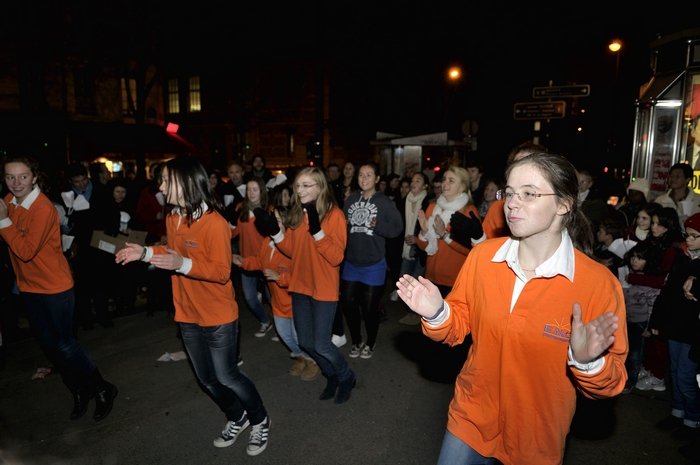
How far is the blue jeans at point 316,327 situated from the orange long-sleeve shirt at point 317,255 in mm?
76

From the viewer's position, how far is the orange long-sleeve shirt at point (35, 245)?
3.81 meters

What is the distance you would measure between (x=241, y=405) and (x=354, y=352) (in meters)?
1.92

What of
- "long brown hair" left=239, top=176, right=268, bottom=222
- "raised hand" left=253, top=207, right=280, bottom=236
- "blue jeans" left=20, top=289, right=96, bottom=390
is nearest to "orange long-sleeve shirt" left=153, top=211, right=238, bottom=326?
"raised hand" left=253, top=207, right=280, bottom=236

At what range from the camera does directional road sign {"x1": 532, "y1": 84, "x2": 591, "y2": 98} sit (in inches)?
498

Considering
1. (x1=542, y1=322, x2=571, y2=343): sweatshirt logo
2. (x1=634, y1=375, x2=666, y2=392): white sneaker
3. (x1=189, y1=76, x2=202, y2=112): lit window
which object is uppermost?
(x1=189, y1=76, x2=202, y2=112): lit window

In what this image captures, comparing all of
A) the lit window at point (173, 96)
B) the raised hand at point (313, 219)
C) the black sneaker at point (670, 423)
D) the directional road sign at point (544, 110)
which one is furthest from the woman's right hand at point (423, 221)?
the lit window at point (173, 96)

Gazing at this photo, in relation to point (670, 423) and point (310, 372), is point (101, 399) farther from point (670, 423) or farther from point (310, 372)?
point (670, 423)

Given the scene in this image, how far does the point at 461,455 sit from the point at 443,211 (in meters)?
3.39

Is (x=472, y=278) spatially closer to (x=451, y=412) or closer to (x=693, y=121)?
(x=451, y=412)

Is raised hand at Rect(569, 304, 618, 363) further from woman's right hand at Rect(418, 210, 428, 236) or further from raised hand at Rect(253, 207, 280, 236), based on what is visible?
woman's right hand at Rect(418, 210, 428, 236)

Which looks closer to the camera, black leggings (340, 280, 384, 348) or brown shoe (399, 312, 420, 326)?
black leggings (340, 280, 384, 348)

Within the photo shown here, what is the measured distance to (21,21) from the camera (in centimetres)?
2073

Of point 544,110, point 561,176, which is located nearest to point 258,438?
point 561,176

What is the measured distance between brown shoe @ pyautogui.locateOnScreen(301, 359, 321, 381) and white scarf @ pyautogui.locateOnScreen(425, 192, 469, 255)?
178 cm
